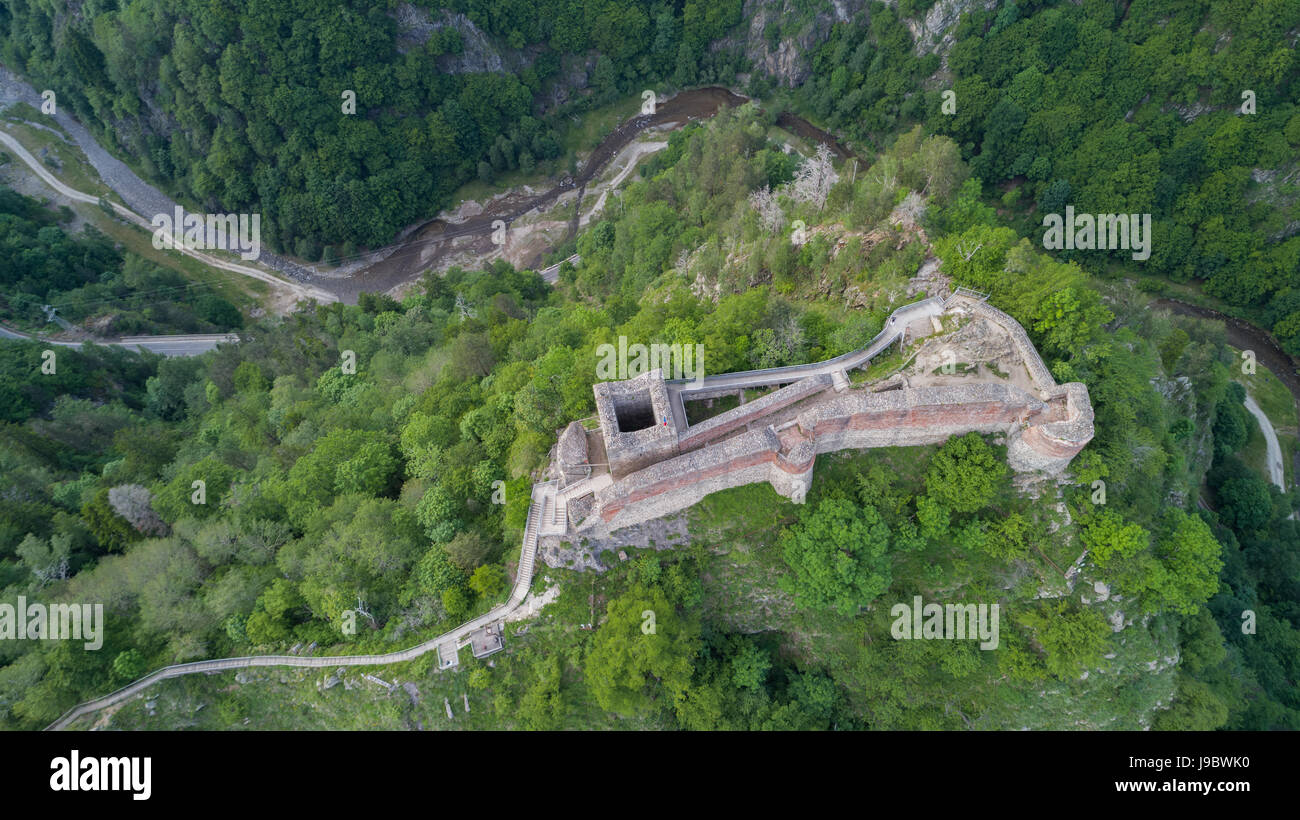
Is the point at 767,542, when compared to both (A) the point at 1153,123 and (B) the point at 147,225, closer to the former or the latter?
(A) the point at 1153,123

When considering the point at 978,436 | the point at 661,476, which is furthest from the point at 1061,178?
the point at 661,476

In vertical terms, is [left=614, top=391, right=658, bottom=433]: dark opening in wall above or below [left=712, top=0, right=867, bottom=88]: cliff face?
below

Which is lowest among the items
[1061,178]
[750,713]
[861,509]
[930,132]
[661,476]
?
[750,713]

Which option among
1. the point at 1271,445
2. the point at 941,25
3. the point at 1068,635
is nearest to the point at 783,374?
the point at 1068,635

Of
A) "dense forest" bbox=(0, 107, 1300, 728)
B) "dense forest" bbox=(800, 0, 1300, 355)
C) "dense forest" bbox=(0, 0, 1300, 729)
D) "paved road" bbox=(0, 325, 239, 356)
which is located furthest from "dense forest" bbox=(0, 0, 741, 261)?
"dense forest" bbox=(0, 107, 1300, 728)

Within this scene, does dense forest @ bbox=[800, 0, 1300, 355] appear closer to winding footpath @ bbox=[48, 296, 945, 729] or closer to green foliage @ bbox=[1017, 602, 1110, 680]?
winding footpath @ bbox=[48, 296, 945, 729]

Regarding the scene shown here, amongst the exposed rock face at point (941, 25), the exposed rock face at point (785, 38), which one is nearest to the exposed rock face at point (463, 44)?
the exposed rock face at point (785, 38)

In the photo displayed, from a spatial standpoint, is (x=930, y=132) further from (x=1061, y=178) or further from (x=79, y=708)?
(x=79, y=708)

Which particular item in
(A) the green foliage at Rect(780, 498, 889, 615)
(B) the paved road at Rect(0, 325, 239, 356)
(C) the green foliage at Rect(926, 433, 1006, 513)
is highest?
(B) the paved road at Rect(0, 325, 239, 356)
